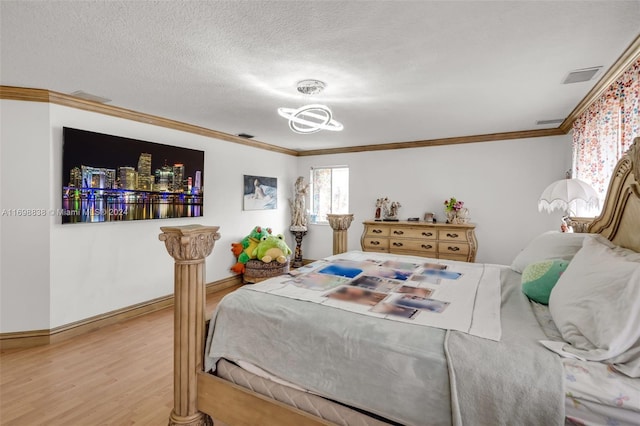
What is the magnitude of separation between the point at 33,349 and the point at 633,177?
4.68m

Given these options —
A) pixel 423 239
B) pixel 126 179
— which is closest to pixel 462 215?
pixel 423 239

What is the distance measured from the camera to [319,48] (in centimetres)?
204

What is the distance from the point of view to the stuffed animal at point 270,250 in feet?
15.5

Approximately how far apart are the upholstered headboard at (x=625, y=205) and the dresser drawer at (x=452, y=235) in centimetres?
218

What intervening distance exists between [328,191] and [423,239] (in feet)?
6.98

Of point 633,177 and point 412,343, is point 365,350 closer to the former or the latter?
point 412,343

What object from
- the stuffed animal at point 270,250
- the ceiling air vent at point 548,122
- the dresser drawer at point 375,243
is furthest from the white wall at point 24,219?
the ceiling air vent at point 548,122

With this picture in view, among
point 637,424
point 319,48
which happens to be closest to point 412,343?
point 637,424

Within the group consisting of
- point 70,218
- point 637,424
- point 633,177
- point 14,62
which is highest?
point 14,62

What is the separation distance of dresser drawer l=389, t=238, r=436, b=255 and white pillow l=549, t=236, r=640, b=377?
2.99 metres

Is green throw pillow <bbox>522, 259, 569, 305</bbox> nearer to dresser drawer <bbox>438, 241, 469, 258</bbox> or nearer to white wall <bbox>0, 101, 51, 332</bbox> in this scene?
dresser drawer <bbox>438, 241, 469, 258</bbox>

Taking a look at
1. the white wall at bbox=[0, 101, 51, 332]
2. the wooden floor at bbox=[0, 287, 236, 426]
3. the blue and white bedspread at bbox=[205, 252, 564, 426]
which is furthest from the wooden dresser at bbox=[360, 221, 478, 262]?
the white wall at bbox=[0, 101, 51, 332]

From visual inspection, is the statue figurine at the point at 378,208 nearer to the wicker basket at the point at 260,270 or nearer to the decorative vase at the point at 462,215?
the decorative vase at the point at 462,215

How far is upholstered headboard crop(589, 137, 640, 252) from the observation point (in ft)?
5.66
